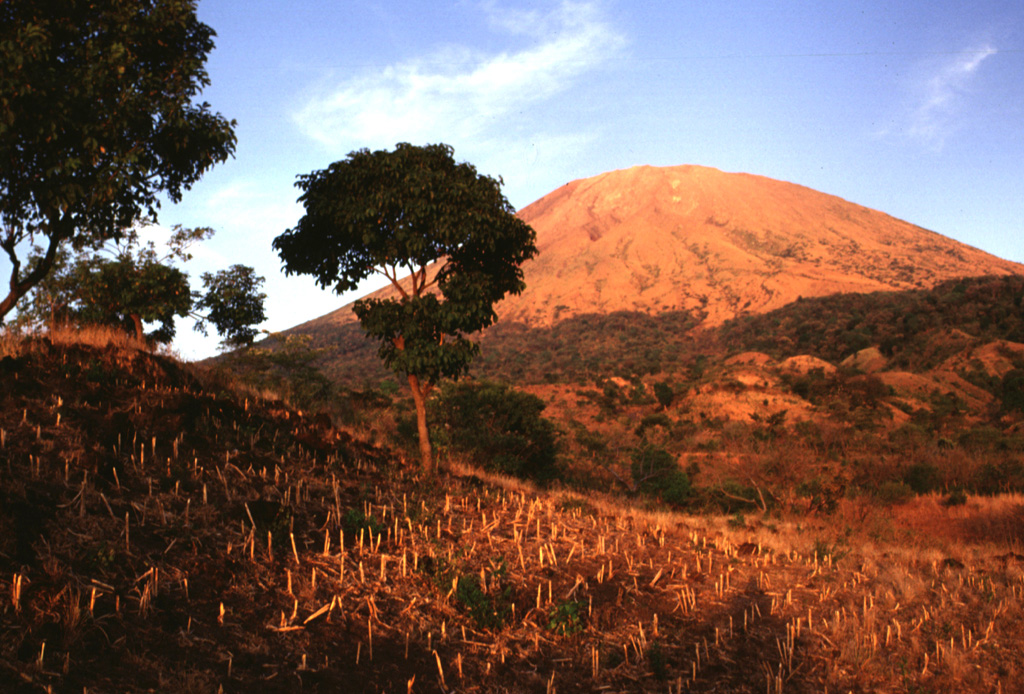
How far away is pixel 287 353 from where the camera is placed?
84.2 ft

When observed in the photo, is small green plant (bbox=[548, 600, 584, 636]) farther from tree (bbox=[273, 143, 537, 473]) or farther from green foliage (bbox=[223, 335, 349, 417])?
green foliage (bbox=[223, 335, 349, 417])

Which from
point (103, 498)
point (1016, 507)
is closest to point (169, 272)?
point (103, 498)

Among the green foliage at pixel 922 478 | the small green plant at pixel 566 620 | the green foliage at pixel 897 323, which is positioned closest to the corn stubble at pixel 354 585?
the small green plant at pixel 566 620

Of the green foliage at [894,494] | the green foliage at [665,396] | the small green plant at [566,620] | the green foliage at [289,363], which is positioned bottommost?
the green foliage at [894,494]

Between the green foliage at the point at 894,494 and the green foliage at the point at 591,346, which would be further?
the green foliage at the point at 591,346

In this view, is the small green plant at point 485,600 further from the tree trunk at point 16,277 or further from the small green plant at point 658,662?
the tree trunk at point 16,277

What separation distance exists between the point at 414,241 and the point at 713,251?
105 meters

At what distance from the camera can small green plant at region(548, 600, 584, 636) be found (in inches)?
212

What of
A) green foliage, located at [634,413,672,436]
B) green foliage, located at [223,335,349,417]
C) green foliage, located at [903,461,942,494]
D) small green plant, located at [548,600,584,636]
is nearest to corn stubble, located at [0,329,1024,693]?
small green plant, located at [548,600,584,636]

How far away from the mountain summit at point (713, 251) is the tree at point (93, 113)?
6973 centimetres

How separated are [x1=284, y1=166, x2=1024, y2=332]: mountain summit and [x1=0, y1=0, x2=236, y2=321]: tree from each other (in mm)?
69727

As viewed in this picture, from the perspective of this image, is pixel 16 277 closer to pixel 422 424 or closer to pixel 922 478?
pixel 422 424

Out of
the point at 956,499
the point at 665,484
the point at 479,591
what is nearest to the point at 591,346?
the point at 665,484

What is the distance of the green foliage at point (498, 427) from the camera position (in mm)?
16547
